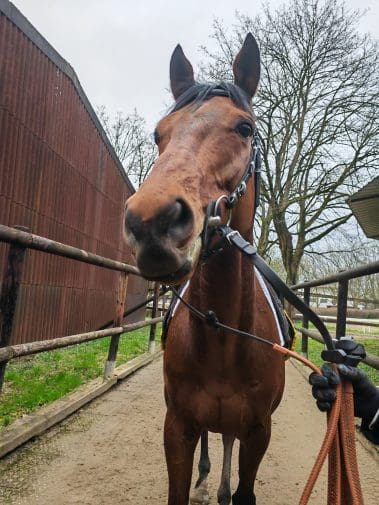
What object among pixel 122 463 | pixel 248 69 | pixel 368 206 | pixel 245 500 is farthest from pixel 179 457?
pixel 368 206

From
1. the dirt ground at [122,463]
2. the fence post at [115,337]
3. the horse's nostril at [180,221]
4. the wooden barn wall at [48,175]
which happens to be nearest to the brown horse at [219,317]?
the horse's nostril at [180,221]

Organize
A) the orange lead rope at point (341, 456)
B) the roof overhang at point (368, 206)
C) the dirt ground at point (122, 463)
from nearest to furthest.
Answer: the orange lead rope at point (341, 456) < the dirt ground at point (122, 463) < the roof overhang at point (368, 206)

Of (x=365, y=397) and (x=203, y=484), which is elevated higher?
(x=365, y=397)

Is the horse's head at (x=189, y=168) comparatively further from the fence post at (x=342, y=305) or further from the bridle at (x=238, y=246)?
the fence post at (x=342, y=305)

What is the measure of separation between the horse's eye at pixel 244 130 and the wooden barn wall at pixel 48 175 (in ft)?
16.8

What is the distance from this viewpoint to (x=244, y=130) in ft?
5.67

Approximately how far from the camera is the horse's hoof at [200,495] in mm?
2486

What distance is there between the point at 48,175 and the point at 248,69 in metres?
6.19

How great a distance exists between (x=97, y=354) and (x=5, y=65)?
4511 millimetres

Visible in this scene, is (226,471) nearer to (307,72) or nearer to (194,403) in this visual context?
(194,403)

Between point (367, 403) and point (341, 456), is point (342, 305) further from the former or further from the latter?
point (341, 456)

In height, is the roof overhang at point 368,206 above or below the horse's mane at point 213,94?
above

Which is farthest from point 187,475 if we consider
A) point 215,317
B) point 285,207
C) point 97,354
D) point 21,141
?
point 285,207

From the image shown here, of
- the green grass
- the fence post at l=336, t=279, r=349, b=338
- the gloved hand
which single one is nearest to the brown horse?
the gloved hand
